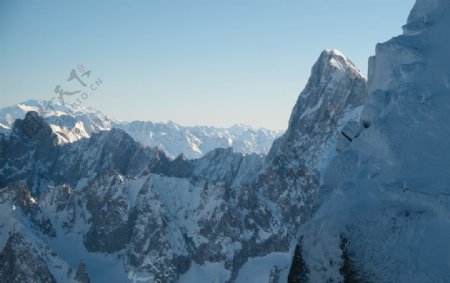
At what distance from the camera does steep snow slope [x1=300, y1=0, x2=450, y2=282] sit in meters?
16.7

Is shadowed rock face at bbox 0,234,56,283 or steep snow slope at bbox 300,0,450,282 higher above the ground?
steep snow slope at bbox 300,0,450,282

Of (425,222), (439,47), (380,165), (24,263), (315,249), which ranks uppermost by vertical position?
(439,47)

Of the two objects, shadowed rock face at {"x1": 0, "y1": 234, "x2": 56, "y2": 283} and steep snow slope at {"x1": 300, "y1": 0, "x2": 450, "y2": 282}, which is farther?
shadowed rock face at {"x1": 0, "y1": 234, "x2": 56, "y2": 283}

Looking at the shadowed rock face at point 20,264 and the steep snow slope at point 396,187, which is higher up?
the steep snow slope at point 396,187

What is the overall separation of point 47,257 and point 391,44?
159 meters

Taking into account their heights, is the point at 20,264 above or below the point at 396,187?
below

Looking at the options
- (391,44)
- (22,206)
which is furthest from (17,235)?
(391,44)

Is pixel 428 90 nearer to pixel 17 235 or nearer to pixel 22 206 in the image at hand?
pixel 17 235

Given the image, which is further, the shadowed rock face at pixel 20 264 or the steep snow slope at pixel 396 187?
the shadowed rock face at pixel 20 264

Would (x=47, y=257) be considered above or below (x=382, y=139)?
below

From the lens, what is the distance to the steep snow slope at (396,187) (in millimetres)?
16719

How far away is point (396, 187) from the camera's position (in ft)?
60.8

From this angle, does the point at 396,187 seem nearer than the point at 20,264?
Yes

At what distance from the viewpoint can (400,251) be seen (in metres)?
16.7
